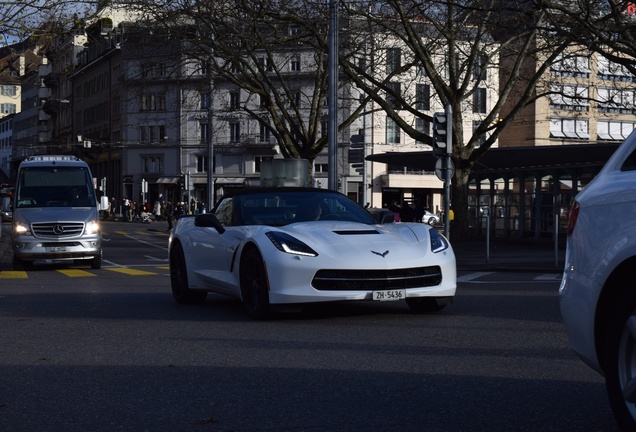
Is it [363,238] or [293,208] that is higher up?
[293,208]

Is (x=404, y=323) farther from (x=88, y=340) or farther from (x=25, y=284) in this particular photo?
(x=25, y=284)

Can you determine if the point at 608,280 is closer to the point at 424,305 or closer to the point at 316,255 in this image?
the point at 316,255

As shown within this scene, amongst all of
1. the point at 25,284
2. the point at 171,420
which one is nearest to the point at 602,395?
the point at 171,420

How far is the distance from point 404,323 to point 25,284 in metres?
9.85

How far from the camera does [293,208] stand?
41.7 feet

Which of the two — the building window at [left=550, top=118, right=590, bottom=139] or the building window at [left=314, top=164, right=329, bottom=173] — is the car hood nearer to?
the building window at [left=550, top=118, right=590, bottom=139]

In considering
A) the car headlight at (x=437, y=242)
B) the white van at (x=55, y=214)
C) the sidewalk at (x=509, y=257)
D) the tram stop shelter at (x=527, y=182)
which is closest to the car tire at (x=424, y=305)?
the car headlight at (x=437, y=242)

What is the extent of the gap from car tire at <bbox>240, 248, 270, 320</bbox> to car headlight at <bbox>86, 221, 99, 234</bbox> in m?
13.7

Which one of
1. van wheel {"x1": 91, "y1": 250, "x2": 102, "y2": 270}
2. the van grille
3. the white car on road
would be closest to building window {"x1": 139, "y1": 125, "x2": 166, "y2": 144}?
van wheel {"x1": 91, "y1": 250, "x2": 102, "y2": 270}

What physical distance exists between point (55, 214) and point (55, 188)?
4.09 ft

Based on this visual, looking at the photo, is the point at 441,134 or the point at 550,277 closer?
the point at 550,277

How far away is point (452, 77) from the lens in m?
35.4

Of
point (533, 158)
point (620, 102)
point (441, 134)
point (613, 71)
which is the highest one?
point (613, 71)

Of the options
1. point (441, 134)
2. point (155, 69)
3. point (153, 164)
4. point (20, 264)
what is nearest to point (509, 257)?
point (441, 134)
